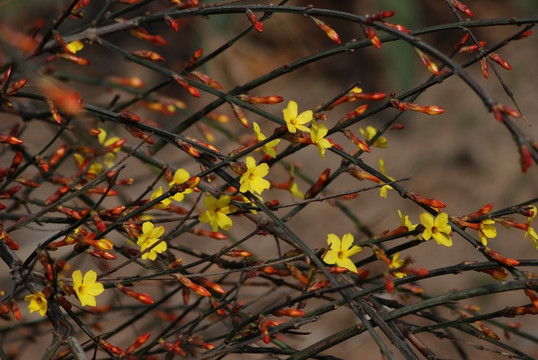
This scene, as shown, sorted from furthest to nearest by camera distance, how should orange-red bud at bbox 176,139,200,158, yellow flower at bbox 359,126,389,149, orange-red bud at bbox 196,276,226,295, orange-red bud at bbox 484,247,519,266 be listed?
yellow flower at bbox 359,126,389,149, orange-red bud at bbox 196,276,226,295, orange-red bud at bbox 176,139,200,158, orange-red bud at bbox 484,247,519,266

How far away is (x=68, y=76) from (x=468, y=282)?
2.63 m

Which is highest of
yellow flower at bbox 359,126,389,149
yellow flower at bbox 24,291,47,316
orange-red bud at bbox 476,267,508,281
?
yellow flower at bbox 359,126,389,149

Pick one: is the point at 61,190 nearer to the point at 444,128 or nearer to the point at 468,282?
the point at 468,282

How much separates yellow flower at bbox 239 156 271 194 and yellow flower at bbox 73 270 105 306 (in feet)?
1.08

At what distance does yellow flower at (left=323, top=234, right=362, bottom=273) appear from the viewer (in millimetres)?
1249

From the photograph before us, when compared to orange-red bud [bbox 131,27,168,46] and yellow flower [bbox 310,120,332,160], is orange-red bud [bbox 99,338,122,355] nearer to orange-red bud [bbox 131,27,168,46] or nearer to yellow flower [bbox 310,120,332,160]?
yellow flower [bbox 310,120,332,160]

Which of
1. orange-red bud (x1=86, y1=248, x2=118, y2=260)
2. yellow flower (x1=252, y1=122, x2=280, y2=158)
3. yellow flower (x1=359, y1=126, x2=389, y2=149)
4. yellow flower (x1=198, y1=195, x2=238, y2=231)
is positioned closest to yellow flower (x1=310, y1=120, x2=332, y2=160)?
yellow flower (x1=252, y1=122, x2=280, y2=158)

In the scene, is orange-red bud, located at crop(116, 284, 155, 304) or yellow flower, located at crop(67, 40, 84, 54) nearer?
orange-red bud, located at crop(116, 284, 155, 304)

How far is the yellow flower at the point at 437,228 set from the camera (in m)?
1.21

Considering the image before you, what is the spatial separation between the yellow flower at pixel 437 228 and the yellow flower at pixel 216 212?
378 millimetres

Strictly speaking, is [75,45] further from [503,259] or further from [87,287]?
[503,259]

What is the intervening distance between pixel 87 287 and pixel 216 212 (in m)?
0.29

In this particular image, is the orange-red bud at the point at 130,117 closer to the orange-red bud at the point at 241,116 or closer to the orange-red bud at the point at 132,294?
the orange-red bud at the point at 241,116

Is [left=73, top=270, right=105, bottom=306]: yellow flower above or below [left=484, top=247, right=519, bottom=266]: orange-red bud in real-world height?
below
